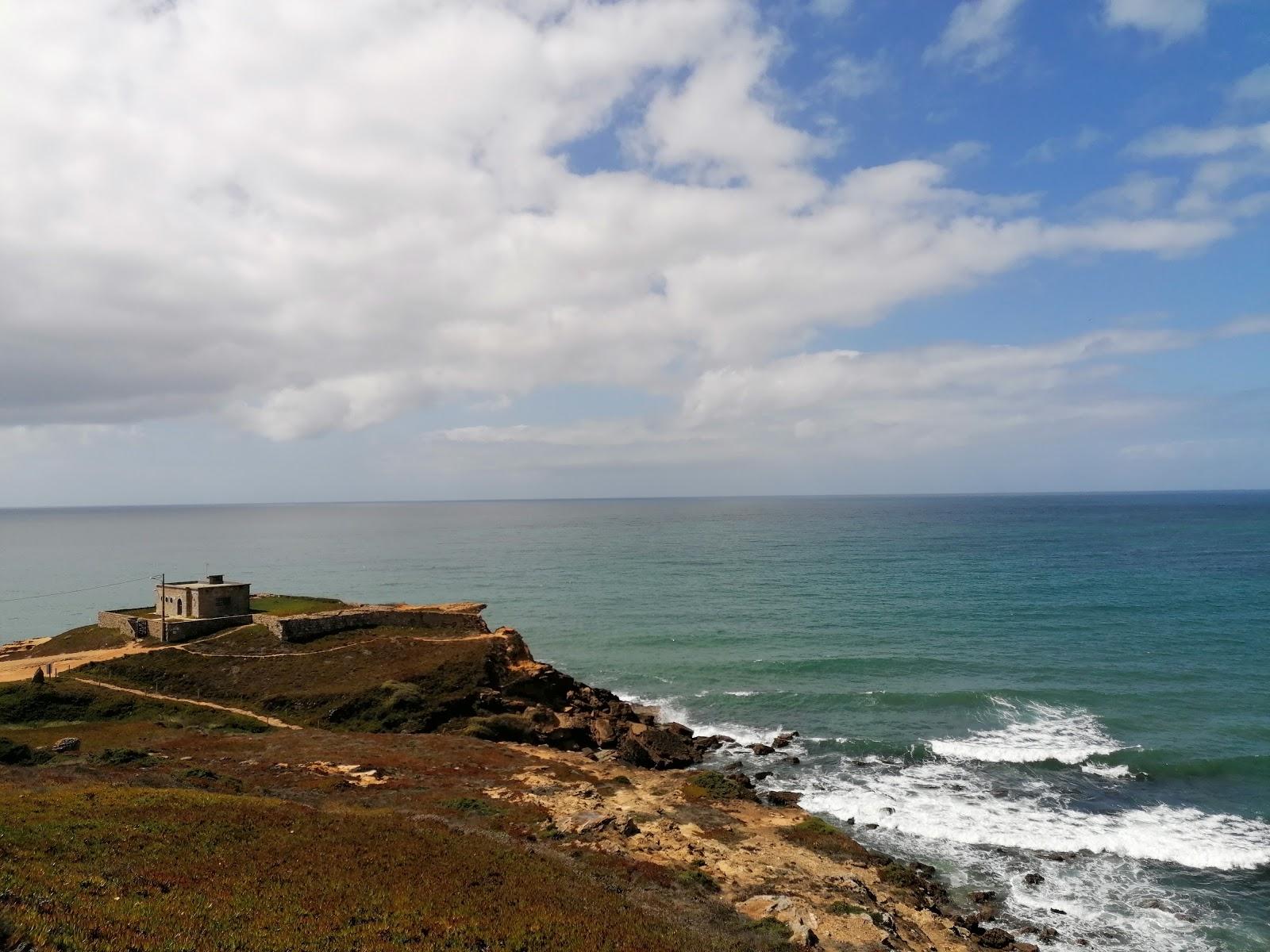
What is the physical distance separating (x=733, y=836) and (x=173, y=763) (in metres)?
29.1

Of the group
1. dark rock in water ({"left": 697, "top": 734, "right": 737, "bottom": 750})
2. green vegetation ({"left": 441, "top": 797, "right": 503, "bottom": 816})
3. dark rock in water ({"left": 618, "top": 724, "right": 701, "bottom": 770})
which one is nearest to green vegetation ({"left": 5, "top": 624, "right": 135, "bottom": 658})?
green vegetation ({"left": 441, "top": 797, "right": 503, "bottom": 816})

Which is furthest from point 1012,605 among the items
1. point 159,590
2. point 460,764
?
point 159,590

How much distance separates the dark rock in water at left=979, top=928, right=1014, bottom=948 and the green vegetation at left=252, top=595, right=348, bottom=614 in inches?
2232

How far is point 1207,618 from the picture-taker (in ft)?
264

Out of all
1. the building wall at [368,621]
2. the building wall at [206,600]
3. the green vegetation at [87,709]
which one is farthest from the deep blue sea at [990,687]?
the green vegetation at [87,709]

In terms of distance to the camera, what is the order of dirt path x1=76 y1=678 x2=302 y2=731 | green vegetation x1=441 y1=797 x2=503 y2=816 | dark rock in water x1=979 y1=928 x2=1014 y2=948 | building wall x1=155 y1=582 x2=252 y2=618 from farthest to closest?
building wall x1=155 y1=582 x2=252 y2=618, dirt path x1=76 y1=678 x2=302 y2=731, green vegetation x1=441 y1=797 x2=503 y2=816, dark rock in water x1=979 y1=928 x2=1014 y2=948

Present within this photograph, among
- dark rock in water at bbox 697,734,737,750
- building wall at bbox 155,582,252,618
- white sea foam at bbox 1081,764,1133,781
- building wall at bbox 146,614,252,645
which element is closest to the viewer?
white sea foam at bbox 1081,764,1133,781

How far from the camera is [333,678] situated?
5194cm

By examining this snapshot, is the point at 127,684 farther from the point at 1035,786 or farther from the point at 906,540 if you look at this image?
the point at 906,540

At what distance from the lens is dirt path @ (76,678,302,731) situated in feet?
150

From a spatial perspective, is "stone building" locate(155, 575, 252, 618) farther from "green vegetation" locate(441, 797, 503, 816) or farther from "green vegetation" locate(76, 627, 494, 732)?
"green vegetation" locate(441, 797, 503, 816)

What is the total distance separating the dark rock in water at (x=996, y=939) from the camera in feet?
86.8

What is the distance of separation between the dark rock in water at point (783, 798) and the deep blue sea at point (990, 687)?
151 centimetres

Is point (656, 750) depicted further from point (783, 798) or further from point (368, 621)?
point (368, 621)
